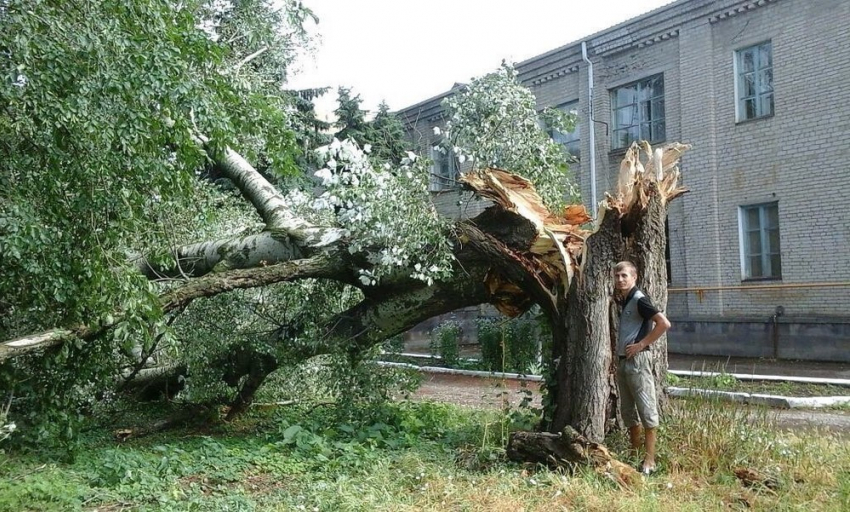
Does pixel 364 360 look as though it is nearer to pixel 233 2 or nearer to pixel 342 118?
pixel 233 2

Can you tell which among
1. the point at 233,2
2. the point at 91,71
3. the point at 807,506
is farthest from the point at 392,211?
the point at 233,2

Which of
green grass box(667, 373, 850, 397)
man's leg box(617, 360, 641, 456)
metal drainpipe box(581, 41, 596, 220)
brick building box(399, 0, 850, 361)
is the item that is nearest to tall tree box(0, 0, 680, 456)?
man's leg box(617, 360, 641, 456)

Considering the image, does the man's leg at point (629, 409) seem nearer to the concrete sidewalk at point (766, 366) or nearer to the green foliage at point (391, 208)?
the green foliage at point (391, 208)

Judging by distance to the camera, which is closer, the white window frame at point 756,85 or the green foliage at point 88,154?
the green foliage at point 88,154

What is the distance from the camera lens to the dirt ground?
8.02 meters

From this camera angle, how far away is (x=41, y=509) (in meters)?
4.91

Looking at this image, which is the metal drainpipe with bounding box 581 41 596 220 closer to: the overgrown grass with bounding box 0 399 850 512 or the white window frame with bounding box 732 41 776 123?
the white window frame with bounding box 732 41 776 123

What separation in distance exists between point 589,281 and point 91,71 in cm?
428

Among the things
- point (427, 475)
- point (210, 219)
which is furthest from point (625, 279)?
point (210, 219)

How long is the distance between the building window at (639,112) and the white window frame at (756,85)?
2.12m

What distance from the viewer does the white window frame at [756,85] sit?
16.3 meters

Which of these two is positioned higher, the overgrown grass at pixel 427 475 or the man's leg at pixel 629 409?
the man's leg at pixel 629 409

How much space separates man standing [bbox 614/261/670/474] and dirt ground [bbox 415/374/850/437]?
1.62 metres

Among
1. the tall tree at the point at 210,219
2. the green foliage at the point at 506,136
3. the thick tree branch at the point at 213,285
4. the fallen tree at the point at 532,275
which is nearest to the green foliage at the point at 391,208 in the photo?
the tall tree at the point at 210,219
